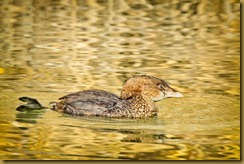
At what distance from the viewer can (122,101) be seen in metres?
10.8

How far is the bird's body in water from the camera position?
34.7 feet

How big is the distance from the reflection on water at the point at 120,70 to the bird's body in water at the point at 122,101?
151 millimetres

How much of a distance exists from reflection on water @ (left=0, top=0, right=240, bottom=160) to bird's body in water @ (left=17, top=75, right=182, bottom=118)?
0.15m

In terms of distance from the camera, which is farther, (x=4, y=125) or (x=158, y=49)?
(x=158, y=49)

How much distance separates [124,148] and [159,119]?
1.31 metres

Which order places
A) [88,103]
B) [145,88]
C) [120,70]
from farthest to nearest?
[120,70], [145,88], [88,103]

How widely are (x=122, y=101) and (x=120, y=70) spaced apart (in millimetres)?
1999

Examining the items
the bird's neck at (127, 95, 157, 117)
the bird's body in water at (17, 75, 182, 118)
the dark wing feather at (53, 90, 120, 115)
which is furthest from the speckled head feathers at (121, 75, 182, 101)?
the dark wing feather at (53, 90, 120, 115)

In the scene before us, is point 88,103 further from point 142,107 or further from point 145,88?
point 145,88

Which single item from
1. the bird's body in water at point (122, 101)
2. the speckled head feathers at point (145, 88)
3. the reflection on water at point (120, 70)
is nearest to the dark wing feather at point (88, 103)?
the bird's body in water at point (122, 101)

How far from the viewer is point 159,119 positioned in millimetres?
10547

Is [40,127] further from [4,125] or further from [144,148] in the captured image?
[144,148]

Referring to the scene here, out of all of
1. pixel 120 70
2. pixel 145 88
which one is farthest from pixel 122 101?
pixel 120 70

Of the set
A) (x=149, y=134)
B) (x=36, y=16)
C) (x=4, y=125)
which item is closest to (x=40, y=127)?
(x=4, y=125)
